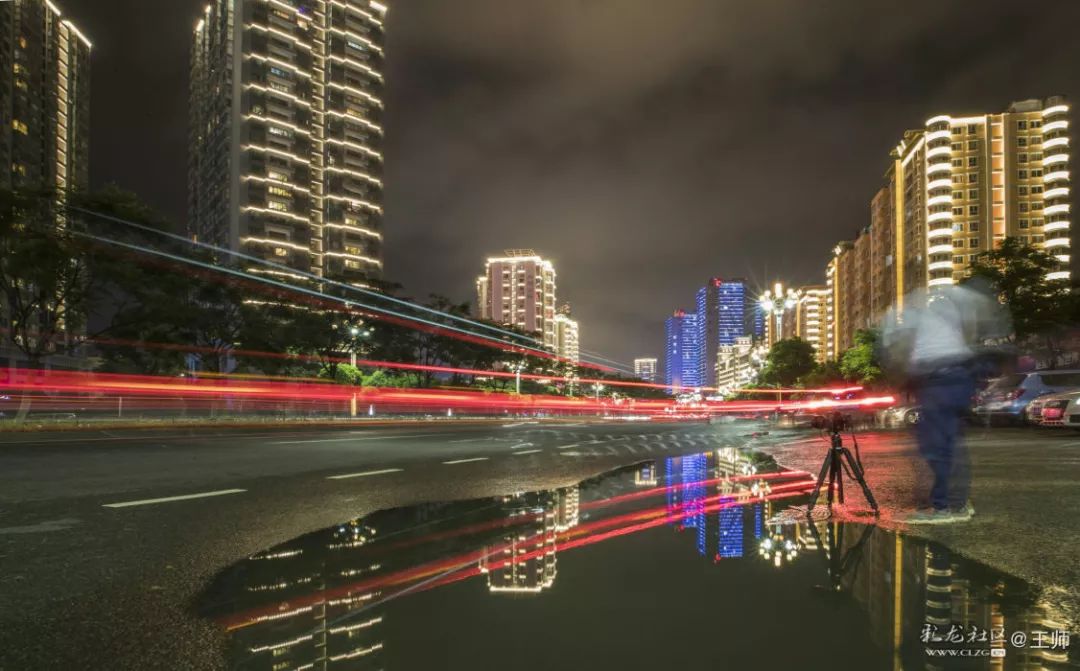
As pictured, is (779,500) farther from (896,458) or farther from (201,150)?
(201,150)

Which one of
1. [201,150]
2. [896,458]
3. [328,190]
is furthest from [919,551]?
[201,150]

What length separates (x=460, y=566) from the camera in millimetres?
4453

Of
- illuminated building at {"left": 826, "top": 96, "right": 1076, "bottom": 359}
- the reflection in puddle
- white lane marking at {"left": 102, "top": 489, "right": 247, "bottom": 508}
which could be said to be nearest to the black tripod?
the reflection in puddle

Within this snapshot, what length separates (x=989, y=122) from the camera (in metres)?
111

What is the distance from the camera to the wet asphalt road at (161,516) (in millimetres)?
3256

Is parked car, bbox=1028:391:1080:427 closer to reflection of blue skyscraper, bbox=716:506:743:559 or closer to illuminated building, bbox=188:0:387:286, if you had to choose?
reflection of blue skyscraper, bbox=716:506:743:559

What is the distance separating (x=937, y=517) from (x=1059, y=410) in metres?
16.4

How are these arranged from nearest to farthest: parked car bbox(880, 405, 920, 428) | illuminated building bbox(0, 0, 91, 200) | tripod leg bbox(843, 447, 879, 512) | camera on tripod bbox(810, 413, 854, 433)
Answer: tripod leg bbox(843, 447, 879, 512) → camera on tripod bbox(810, 413, 854, 433) → parked car bbox(880, 405, 920, 428) → illuminated building bbox(0, 0, 91, 200)

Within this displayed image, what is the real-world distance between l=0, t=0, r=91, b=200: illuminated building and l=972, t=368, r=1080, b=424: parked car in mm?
97632

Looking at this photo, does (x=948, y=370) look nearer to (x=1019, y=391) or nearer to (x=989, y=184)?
(x=1019, y=391)

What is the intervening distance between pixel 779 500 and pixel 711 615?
13.3ft

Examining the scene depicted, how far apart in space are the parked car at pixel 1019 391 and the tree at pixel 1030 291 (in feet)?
55.1

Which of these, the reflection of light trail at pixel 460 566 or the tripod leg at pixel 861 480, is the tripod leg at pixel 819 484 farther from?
the reflection of light trail at pixel 460 566

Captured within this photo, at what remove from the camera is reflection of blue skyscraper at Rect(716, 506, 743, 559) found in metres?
4.85
